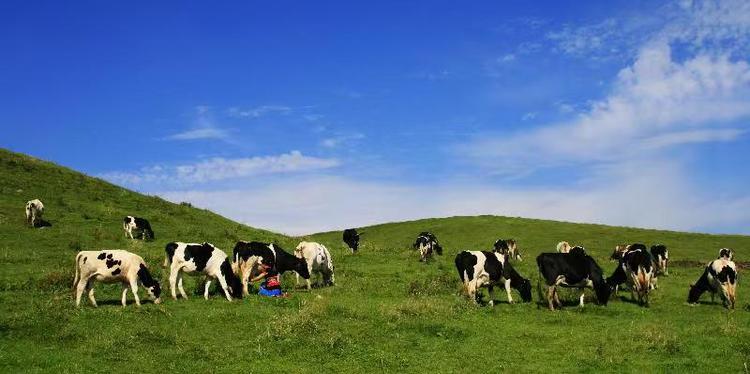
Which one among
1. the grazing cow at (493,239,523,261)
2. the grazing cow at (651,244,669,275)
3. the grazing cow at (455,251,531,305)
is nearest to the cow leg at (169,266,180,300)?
the grazing cow at (455,251,531,305)

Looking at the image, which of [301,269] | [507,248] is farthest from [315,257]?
[507,248]

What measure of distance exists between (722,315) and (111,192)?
44905mm

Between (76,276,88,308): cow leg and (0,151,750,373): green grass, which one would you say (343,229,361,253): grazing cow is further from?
(76,276,88,308): cow leg

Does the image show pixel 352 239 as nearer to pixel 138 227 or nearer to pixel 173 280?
pixel 138 227

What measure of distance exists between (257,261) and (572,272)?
11666 millimetres

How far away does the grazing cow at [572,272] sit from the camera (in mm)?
22141

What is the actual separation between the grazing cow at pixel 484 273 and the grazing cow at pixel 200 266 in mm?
8150

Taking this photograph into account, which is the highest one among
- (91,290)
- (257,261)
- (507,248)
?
(507,248)

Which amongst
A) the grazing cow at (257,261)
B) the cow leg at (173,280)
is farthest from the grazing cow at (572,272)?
the cow leg at (173,280)

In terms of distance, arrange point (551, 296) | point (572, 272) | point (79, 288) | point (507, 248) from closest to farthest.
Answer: point (79, 288) < point (551, 296) < point (572, 272) < point (507, 248)

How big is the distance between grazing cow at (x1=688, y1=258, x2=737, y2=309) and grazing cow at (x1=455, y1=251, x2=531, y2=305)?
651 cm

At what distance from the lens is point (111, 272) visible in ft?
64.0

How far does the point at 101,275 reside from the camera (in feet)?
63.4

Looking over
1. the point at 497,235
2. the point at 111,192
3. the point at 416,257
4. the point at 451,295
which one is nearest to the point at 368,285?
the point at 451,295
